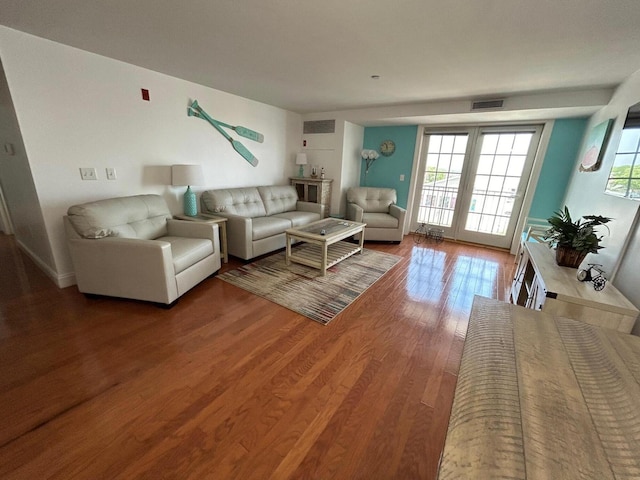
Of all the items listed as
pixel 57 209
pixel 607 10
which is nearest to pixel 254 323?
pixel 57 209

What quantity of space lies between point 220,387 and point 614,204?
317 cm

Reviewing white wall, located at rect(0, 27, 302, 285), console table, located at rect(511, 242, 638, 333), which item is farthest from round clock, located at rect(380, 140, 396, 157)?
console table, located at rect(511, 242, 638, 333)

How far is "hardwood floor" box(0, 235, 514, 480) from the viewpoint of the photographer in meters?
1.19

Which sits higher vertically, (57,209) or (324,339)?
(57,209)

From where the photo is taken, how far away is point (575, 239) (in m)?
1.88

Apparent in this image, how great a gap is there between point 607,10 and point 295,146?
14.0 feet

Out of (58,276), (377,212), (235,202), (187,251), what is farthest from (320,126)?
(58,276)

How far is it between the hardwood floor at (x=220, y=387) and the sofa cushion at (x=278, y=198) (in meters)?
1.90

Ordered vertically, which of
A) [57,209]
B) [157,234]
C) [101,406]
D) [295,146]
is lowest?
[101,406]

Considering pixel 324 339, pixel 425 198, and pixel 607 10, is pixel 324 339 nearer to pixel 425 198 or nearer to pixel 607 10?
pixel 607 10

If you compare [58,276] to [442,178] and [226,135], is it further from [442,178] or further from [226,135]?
[442,178]

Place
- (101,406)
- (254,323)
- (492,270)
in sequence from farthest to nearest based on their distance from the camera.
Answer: (492,270) < (254,323) < (101,406)

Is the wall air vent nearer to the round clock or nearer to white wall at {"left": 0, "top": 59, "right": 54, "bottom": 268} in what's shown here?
the round clock

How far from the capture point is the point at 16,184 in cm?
282
